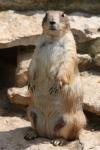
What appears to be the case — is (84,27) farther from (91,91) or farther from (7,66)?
(7,66)

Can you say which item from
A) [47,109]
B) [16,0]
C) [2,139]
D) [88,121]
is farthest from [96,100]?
[16,0]

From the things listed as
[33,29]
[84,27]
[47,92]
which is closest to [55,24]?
[47,92]

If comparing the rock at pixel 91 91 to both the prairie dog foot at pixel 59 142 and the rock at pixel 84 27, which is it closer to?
the rock at pixel 84 27

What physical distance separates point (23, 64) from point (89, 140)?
154cm

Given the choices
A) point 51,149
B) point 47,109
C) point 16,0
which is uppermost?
point 16,0

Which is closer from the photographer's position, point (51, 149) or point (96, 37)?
point (51, 149)

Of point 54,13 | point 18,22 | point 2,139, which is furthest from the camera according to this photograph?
point 18,22

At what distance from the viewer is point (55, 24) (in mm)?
6613

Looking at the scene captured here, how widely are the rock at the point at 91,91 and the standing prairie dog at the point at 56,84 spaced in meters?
0.42

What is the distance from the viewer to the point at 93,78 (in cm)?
801

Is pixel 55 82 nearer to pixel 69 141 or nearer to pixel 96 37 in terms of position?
pixel 69 141

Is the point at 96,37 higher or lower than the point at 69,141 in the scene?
higher

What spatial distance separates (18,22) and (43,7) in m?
0.46

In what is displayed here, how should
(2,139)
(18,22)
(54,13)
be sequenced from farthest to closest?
(18,22), (2,139), (54,13)
